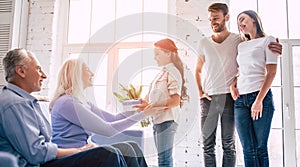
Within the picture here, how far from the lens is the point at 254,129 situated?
198 cm

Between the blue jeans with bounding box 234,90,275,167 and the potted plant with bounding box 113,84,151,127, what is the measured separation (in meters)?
0.63

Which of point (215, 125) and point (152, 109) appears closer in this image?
point (152, 109)

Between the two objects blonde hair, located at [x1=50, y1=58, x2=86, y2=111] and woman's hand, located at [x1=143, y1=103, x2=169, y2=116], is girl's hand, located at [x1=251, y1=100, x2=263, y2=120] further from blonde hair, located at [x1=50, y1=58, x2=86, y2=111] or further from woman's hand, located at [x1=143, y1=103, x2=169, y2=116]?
blonde hair, located at [x1=50, y1=58, x2=86, y2=111]

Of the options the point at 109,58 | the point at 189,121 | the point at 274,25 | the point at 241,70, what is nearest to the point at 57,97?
the point at 189,121

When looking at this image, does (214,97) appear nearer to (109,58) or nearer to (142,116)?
(142,116)

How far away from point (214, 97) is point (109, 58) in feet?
4.64

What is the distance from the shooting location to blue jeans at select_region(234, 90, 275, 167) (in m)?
1.94

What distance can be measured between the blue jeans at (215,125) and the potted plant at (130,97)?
42 cm

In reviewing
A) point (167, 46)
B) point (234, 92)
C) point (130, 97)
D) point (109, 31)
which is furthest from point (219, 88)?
point (109, 31)

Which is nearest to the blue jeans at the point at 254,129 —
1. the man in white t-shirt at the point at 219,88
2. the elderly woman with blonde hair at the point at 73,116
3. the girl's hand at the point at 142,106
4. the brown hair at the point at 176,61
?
the man in white t-shirt at the point at 219,88

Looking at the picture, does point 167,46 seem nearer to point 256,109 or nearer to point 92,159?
point 256,109

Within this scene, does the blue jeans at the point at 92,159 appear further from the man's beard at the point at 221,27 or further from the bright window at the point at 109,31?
the bright window at the point at 109,31

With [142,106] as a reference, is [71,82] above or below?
above

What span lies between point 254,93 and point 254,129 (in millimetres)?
236
